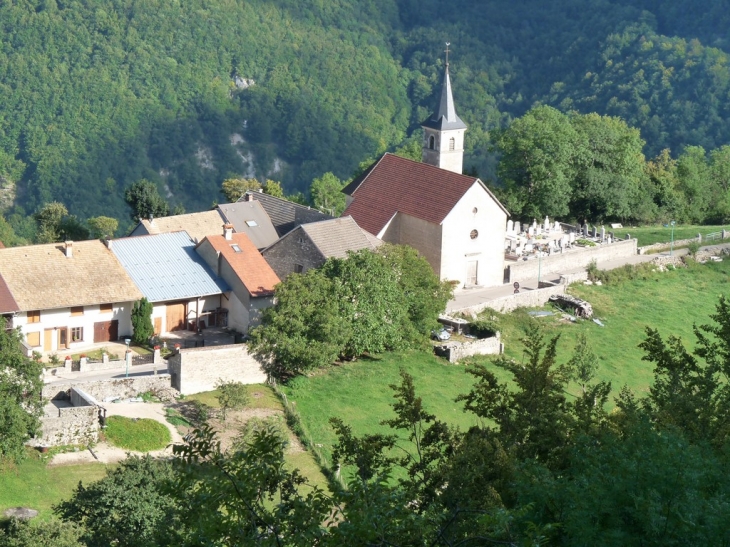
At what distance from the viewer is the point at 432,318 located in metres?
47.5

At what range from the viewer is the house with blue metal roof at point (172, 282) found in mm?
46812

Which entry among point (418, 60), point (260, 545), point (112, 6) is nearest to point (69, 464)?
point (260, 545)

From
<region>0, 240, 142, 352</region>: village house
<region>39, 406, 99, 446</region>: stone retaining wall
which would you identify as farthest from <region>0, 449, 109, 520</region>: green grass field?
<region>0, 240, 142, 352</region>: village house

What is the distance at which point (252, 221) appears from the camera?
2135 inches

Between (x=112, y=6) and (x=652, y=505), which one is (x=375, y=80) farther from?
(x=652, y=505)

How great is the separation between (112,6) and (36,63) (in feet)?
40.5

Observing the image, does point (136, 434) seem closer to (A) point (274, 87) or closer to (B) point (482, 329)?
(B) point (482, 329)

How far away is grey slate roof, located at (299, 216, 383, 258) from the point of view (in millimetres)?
48625

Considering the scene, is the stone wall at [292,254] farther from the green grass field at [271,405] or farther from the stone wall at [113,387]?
the stone wall at [113,387]

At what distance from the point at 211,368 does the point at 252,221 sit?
12.7 m

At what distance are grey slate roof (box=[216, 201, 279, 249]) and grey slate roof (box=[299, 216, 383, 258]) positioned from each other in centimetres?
399

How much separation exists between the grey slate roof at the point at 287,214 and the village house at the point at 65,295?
934cm

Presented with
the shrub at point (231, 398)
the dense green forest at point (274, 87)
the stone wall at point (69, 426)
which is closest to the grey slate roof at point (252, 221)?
the shrub at point (231, 398)

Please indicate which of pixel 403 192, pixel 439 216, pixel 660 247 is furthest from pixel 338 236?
pixel 660 247
